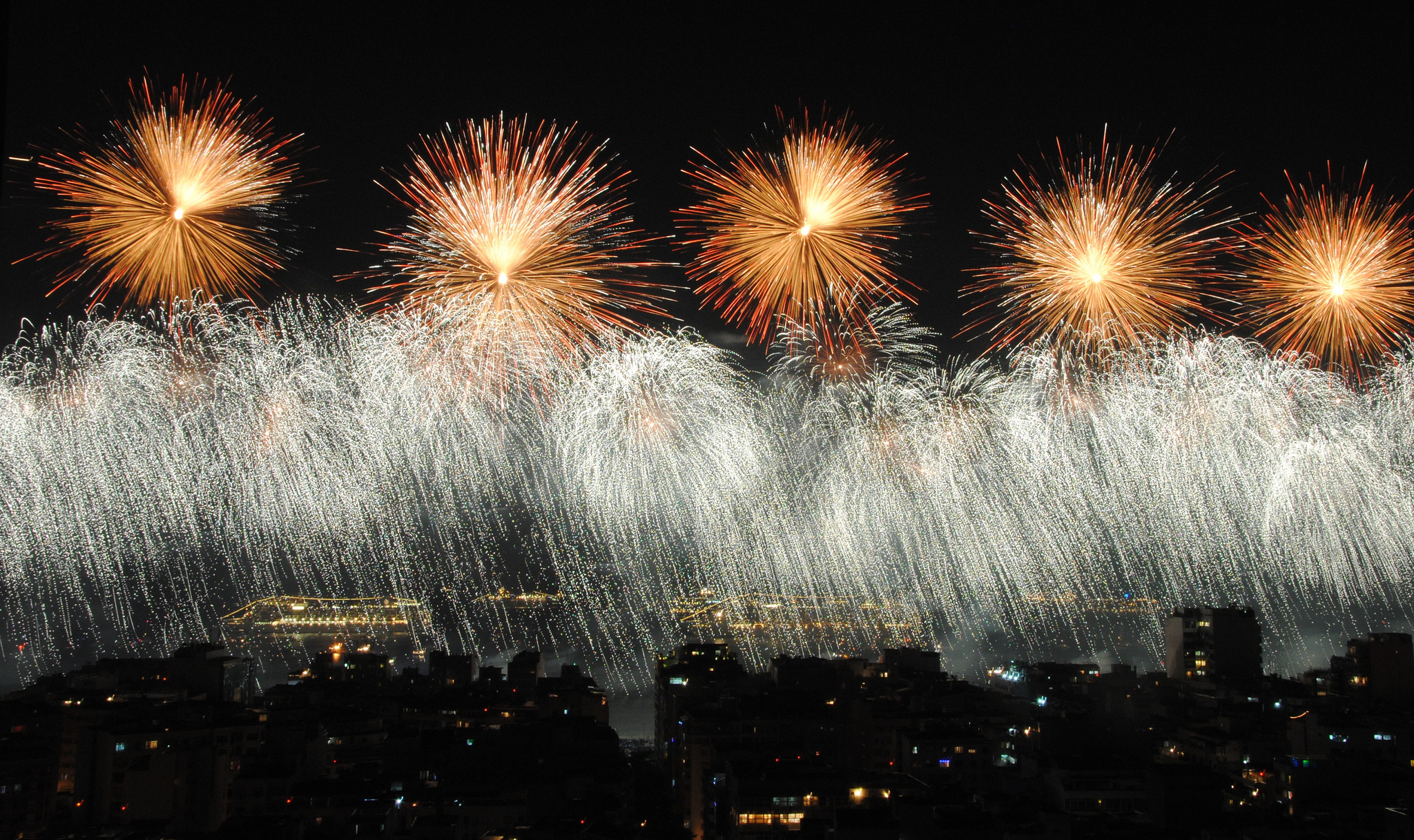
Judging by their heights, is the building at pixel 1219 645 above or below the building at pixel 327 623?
below

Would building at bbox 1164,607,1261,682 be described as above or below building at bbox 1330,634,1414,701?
above

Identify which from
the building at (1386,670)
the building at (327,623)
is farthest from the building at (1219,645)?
the building at (327,623)

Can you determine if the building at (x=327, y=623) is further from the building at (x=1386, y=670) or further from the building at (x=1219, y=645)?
the building at (x=1386, y=670)

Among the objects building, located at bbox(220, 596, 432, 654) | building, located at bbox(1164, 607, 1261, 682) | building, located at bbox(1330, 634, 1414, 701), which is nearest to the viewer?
building, located at bbox(1330, 634, 1414, 701)

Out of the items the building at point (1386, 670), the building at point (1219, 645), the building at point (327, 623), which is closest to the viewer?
the building at point (1386, 670)

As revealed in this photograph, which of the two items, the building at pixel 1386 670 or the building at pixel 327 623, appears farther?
the building at pixel 327 623

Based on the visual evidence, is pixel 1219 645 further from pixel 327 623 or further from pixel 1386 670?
pixel 327 623

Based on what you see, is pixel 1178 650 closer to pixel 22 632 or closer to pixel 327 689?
pixel 327 689

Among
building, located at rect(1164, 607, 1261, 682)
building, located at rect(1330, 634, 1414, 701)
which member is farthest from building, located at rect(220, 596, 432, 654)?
building, located at rect(1330, 634, 1414, 701)

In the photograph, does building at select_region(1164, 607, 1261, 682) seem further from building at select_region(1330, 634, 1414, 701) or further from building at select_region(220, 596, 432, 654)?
building at select_region(220, 596, 432, 654)

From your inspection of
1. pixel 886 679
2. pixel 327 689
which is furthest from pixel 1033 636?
pixel 327 689
